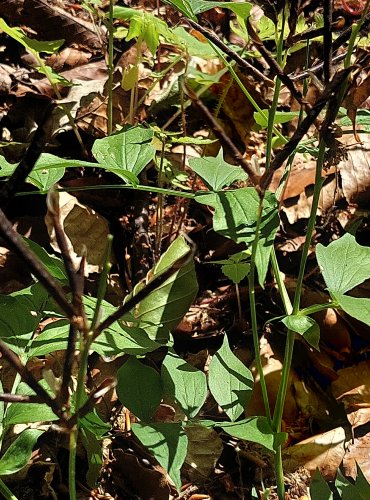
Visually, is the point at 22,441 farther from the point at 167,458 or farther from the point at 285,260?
the point at 285,260

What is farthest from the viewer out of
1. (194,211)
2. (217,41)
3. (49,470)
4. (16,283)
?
(194,211)

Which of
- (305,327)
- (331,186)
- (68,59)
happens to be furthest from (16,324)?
(68,59)

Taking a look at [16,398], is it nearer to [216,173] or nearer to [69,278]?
[69,278]

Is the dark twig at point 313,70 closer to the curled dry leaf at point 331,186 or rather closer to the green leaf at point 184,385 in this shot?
the green leaf at point 184,385

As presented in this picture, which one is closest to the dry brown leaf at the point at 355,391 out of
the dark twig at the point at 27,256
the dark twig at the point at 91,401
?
the dark twig at the point at 91,401

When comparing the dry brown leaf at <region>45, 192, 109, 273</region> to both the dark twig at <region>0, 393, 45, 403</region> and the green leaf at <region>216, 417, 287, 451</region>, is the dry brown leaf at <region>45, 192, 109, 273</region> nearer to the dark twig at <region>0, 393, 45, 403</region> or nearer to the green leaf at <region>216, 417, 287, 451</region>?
the green leaf at <region>216, 417, 287, 451</region>

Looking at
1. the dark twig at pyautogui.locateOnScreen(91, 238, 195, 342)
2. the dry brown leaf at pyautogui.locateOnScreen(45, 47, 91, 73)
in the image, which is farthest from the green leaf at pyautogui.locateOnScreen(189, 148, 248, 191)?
the dry brown leaf at pyautogui.locateOnScreen(45, 47, 91, 73)

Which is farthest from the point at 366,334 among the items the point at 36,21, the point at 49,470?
the point at 36,21
